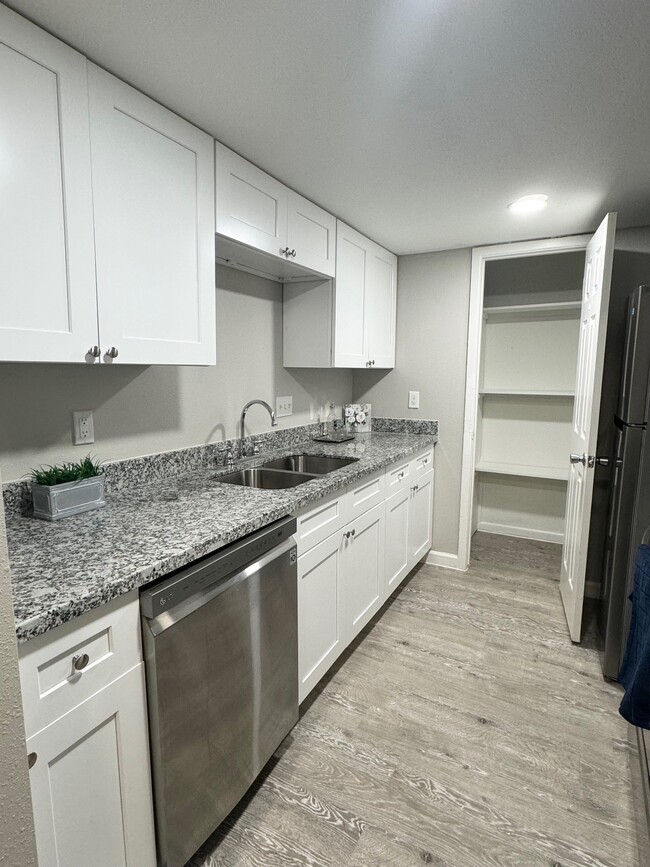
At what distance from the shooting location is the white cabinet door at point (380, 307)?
2934 mm

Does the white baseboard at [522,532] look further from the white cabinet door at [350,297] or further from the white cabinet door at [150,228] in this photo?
the white cabinet door at [150,228]

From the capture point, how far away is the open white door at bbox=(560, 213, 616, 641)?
2.13 meters

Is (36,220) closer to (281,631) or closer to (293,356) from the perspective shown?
(281,631)

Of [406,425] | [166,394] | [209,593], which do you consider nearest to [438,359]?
[406,425]

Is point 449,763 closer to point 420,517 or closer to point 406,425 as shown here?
point 420,517

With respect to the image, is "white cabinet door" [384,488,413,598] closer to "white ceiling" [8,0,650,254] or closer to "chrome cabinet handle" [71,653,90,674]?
"white ceiling" [8,0,650,254]

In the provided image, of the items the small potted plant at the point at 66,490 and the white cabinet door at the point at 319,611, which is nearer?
the small potted plant at the point at 66,490

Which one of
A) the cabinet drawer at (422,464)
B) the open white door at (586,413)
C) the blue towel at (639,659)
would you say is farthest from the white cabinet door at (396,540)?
the blue towel at (639,659)

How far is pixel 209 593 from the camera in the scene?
1.24 m

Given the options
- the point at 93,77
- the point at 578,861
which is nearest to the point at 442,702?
the point at 578,861

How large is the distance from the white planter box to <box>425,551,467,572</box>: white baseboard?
8.26ft

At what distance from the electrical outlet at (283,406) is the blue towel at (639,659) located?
183 cm

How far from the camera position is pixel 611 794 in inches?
62.4

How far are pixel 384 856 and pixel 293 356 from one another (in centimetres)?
215
